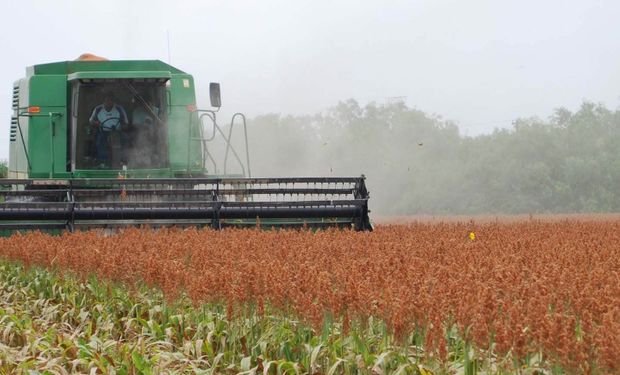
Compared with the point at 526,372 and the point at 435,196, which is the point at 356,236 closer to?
the point at 526,372

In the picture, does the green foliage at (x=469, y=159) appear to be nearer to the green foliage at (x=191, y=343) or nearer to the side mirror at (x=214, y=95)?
the side mirror at (x=214, y=95)

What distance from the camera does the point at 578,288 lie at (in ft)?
18.4

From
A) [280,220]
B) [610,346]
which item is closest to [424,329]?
[610,346]

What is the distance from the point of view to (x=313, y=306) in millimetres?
5383

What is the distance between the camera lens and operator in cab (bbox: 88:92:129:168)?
529 inches

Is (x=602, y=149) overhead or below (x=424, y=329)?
overhead

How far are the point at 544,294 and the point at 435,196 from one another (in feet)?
116

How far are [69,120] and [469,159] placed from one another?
31.7 m

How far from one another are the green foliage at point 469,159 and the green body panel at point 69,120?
65.6 feet

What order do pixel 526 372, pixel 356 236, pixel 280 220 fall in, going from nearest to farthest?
pixel 526 372 < pixel 356 236 < pixel 280 220

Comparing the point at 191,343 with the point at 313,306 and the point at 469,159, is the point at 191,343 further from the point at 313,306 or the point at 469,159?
the point at 469,159

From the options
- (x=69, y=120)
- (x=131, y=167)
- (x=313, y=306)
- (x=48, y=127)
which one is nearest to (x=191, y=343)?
(x=313, y=306)

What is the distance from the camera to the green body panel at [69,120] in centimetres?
1341

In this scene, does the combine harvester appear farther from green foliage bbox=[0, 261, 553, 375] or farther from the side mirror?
green foliage bbox=[0, 261, 553, 375]
